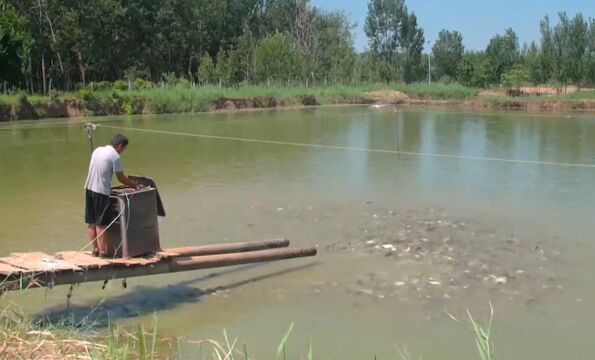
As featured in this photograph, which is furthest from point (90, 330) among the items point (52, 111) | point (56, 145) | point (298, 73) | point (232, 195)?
point (298, 73)

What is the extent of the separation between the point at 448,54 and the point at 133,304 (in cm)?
6225

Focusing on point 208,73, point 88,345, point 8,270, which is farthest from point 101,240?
point 208,73

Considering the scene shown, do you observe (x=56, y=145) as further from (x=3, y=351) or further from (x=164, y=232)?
(x=3, y=351)

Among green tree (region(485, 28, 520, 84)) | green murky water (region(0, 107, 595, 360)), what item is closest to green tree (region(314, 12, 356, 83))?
green tree (region(485, 28, 520, 84))

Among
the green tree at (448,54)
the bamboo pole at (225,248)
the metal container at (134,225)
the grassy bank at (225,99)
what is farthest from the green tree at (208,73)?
the metal container at (134,225)

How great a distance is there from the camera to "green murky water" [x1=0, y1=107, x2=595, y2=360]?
204 inches

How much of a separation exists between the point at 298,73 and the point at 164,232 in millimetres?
38800

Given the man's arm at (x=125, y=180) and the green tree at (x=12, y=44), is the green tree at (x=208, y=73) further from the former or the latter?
the man's arm at (x=125, y=180)

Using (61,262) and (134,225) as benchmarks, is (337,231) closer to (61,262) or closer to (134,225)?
(134,225)

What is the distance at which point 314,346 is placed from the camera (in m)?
4.87

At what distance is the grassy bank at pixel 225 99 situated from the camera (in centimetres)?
2994

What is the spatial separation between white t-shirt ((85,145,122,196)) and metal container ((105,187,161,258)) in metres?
0.12

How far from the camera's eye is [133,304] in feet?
18.8

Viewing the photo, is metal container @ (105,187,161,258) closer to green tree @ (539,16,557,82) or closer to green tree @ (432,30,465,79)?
green tree @ (539,16,557,82)
